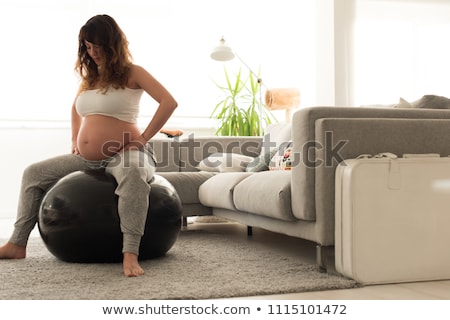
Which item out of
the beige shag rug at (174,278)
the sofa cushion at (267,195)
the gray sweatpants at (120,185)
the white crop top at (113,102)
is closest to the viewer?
the beige shag rug at (174,278)

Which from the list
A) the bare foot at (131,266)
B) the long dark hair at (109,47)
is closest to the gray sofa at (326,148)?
the bare foot at (131,266)

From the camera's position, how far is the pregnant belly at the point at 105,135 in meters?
2.54

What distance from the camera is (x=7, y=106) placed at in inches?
219

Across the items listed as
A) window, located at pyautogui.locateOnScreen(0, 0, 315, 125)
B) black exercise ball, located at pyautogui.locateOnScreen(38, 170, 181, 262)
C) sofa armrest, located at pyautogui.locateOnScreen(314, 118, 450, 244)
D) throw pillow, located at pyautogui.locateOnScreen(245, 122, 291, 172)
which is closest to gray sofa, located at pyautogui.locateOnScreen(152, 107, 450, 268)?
sofa armrest, located at pyautogui.locateOnScreen(314, 118, 450, 244)

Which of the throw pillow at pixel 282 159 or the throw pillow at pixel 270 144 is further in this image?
the throw pillow at pixel 270 144

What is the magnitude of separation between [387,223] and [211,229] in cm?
215

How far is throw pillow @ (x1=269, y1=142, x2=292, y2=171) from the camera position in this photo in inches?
130

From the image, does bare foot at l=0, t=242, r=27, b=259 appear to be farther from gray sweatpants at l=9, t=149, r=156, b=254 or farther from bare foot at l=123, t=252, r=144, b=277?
bare foot at l=123, t=252, r=144, b=277

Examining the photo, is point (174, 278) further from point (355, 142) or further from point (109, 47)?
point (109, 47)

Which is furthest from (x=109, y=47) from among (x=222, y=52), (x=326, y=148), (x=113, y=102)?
(x=222, y=52)

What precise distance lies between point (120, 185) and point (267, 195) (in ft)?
2.16

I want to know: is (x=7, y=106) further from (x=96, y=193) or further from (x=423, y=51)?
(x=423, y=51)

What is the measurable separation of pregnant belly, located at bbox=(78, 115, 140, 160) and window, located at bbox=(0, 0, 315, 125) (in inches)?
129

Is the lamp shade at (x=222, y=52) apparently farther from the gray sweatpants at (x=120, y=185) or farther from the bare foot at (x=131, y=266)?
the bare foot at (x=131, y=266)
